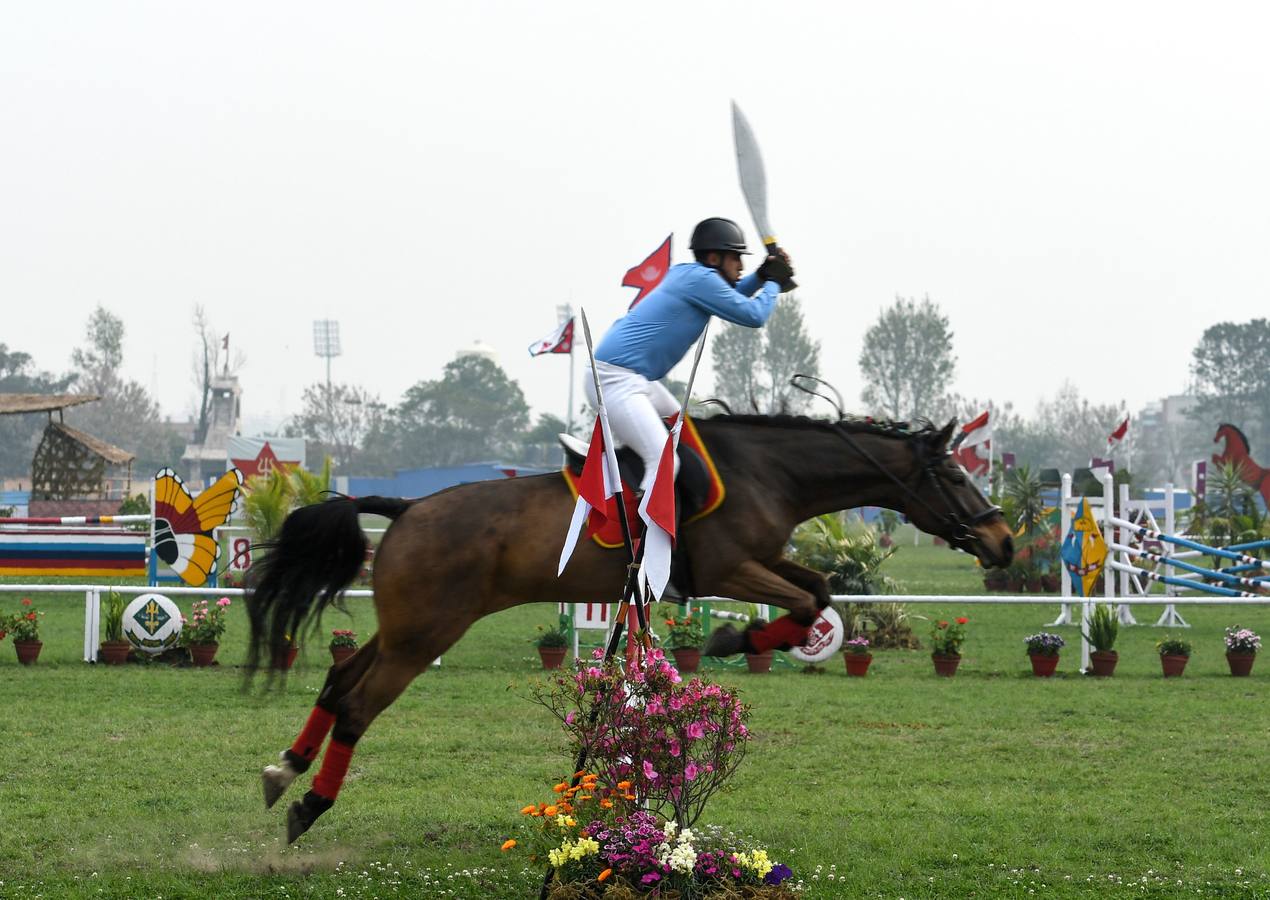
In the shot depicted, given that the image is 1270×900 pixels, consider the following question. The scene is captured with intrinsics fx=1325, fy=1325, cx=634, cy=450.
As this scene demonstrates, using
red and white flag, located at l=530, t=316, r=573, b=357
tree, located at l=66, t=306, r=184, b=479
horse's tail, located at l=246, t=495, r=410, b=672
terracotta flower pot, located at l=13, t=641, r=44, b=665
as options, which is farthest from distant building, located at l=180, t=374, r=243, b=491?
horse's tail, located at l=246, t=495, r=410, b=672

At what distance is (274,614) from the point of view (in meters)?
6.25

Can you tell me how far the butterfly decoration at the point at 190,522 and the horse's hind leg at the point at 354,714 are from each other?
11.3m

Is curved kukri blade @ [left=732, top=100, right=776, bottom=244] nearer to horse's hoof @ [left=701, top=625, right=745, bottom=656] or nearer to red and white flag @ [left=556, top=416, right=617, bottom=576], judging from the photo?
red and white flag @ [left=556, top=416, right=617, bottom=576]

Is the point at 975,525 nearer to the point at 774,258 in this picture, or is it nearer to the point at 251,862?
the point at 774,258

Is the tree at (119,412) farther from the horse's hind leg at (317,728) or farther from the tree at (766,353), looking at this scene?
the horse's hind leg at (317,728)

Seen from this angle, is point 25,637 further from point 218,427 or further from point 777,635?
point 218,427

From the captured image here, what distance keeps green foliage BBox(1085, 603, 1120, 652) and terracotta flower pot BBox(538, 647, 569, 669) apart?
5187 millimetres

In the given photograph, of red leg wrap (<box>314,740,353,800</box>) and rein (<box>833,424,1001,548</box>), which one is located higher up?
rein (<box>833,424,1001,548</box>)

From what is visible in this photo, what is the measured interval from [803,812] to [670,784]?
198 cm

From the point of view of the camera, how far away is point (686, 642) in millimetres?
13008

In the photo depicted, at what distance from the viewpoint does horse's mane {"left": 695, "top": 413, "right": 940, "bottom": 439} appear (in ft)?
20.3

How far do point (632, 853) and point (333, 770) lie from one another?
158cm

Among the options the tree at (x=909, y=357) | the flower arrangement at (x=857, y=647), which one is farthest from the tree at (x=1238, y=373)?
the flower arrangement at (x=857, y=647)

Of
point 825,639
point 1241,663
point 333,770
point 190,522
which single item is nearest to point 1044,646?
point 1241,663
